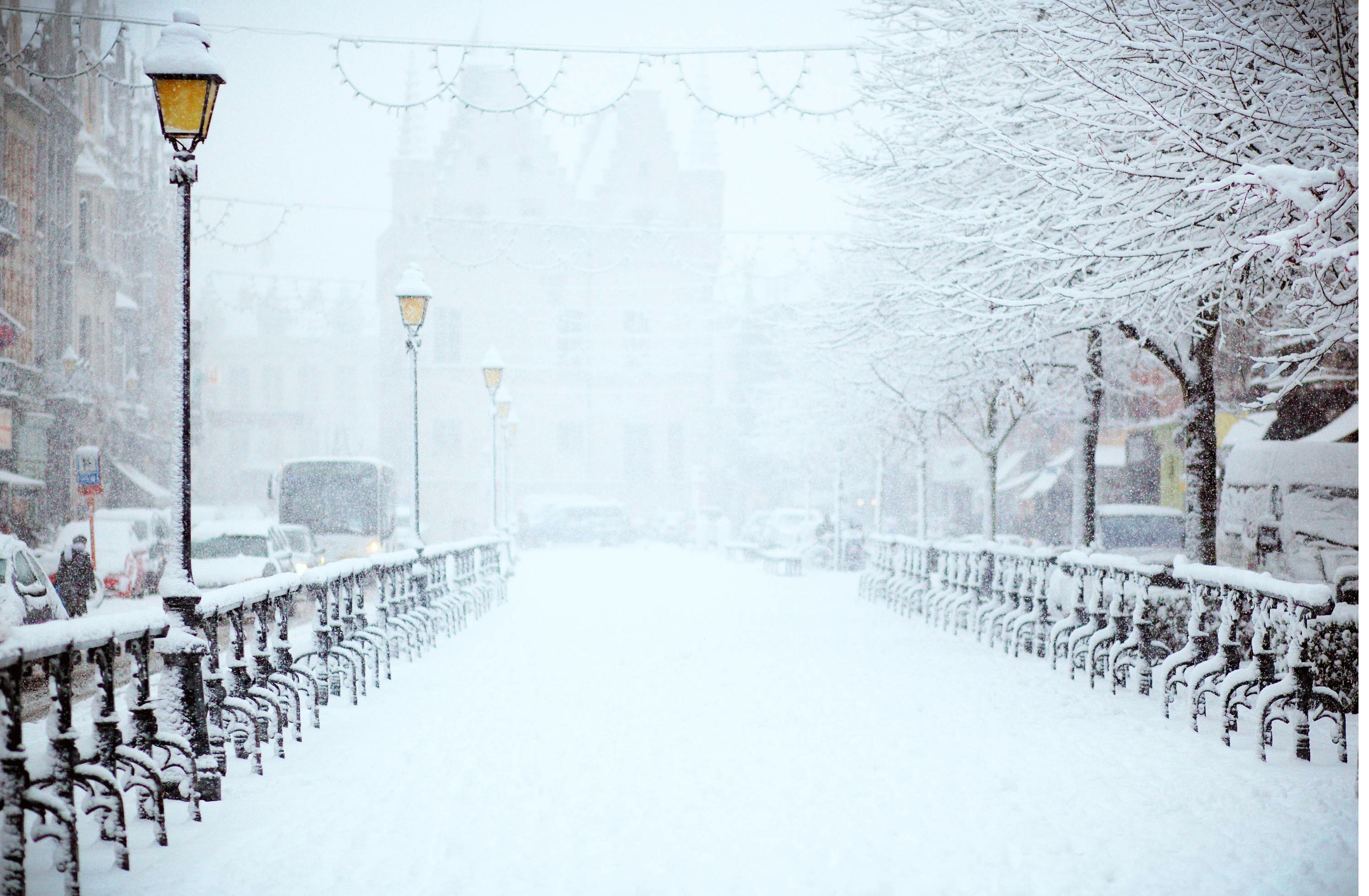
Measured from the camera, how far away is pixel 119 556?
27141mm

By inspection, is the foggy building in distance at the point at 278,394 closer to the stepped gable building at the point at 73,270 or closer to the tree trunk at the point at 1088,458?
the stepped gable building at the point at 73,270

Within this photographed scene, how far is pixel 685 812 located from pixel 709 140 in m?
66.9

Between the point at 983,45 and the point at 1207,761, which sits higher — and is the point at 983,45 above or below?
above

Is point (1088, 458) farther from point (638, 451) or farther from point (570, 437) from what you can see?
point (570, 437)

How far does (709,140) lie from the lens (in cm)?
7138

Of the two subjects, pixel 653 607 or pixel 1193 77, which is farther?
pixel 653 607

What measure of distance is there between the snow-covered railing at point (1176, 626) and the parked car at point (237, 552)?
11.5 metres

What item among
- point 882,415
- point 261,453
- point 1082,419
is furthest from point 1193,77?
point 261,453

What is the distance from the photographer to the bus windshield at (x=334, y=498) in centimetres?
3569

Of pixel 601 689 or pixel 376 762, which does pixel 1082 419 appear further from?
pixel 376 762

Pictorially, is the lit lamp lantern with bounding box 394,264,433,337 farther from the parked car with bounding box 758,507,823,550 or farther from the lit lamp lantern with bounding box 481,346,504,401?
the parked car with bounding box 758,507,823,550

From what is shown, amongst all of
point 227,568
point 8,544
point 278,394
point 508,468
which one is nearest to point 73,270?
point 508,468

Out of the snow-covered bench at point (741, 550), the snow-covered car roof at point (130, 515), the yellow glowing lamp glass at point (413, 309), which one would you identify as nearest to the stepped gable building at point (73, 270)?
the snow-covered car roof at point (130, 515)

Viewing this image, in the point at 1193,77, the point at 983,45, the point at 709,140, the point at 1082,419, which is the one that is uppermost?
the point at 709,140
